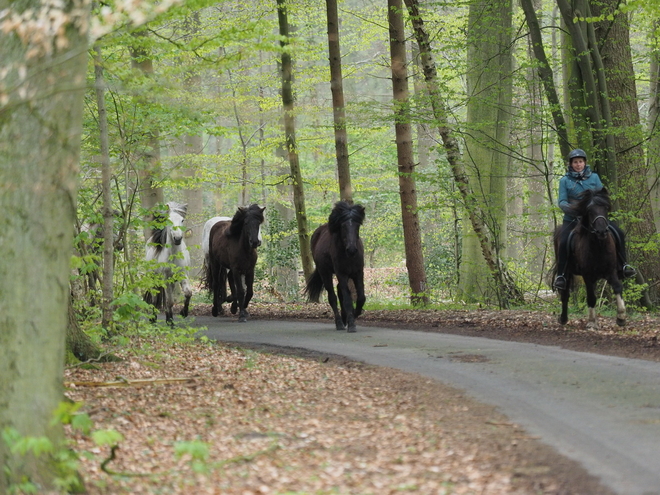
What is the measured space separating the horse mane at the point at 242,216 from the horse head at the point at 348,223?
3432 mm

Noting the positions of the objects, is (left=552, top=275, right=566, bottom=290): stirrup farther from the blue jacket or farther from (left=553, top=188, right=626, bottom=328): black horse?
the blue jacket

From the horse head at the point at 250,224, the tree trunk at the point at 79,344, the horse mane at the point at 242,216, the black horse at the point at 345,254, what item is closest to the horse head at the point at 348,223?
the black horse at the point at 345,254

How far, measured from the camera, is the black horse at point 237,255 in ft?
57.0

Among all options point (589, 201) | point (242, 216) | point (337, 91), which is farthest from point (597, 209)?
point (337, 91)

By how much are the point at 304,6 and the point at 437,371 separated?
15.3 m

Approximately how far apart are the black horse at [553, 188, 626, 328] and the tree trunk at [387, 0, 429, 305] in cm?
577

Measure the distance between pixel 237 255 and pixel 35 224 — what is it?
12.8m

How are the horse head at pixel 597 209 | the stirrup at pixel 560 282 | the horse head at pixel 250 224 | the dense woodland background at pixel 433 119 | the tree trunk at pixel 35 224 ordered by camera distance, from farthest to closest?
the horse head at pixel 250 224
the stirrup at pixel 560 282
the horse head at pixel 597 209
the dense woodland background at pixel 433 119
the tree trunk at pixel 35 224

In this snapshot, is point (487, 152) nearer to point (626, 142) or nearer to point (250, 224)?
point (626, 142)

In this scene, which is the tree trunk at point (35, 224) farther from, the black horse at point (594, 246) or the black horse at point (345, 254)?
the black horse at point (345, 254)

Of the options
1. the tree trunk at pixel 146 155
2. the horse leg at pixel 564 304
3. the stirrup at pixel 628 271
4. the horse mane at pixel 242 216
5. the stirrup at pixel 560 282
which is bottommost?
the horse leg at pixel 564 304

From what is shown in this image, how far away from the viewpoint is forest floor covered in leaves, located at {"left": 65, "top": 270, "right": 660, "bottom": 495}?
5156 millimetres

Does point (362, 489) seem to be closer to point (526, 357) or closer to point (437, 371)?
point (437, 371)

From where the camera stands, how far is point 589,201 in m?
12.1
